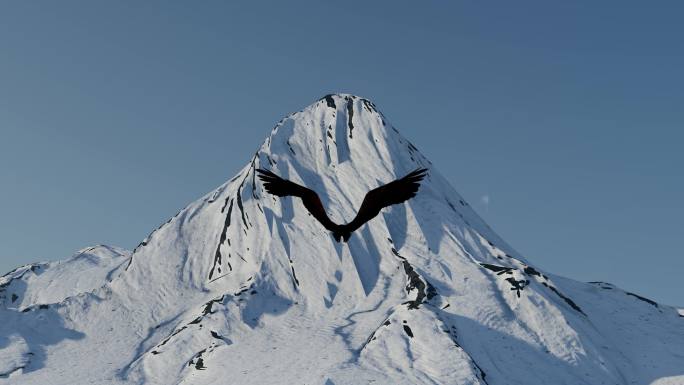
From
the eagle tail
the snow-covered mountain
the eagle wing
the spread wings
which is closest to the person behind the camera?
the eagle wing

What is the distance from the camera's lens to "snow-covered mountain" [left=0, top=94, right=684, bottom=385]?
66.4 meters

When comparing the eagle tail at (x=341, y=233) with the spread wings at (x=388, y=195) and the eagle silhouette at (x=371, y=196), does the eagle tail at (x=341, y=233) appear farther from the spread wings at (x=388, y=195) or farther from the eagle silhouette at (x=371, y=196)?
the spread wings at (x=388, y=195)

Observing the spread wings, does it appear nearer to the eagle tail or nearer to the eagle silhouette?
the eagle silhouette

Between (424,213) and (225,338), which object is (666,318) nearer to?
(424,213)

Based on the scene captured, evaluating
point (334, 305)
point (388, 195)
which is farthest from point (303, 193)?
point (334, 305)

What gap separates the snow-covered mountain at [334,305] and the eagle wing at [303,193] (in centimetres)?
5078

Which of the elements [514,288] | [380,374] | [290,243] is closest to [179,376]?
[380,374]

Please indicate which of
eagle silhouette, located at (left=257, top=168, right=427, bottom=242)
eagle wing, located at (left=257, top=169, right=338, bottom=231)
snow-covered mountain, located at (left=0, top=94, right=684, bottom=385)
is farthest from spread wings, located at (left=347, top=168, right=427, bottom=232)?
snow-covered mountain, located at (left=0, top=94, right=684, bottom=385)

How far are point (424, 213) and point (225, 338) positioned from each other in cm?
A: 3743

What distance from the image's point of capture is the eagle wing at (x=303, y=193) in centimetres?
913

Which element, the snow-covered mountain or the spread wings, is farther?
the snow-covered mountain

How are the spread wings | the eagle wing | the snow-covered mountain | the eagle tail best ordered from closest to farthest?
the eagle wing
the spread wings
the eagle tail
the snow-covered mountain

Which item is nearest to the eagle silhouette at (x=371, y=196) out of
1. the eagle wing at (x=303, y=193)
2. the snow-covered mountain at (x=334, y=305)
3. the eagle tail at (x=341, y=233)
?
the eagle wing at (x=303, y=193)

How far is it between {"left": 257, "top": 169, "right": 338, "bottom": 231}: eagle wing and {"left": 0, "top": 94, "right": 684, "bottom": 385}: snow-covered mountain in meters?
50.8
